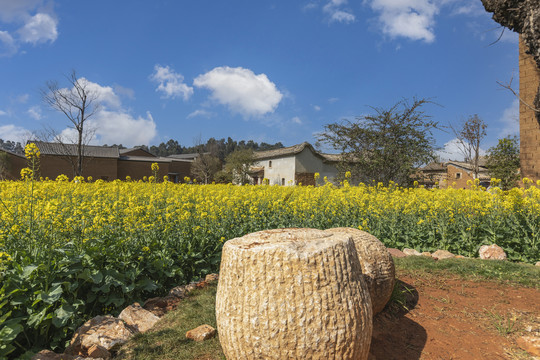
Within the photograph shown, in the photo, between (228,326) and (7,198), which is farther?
(7,198)

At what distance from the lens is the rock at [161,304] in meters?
3.79

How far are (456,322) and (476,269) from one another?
6.47 ft

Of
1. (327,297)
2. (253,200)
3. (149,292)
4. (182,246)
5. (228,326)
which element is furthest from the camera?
(253,200)

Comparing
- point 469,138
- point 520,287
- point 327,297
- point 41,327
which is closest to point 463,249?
point 520,287

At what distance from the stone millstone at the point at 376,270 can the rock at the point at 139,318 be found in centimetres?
220

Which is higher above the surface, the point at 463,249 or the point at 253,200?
the point at 253,200

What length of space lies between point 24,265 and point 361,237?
367cm

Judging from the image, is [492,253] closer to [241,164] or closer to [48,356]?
[48,356]

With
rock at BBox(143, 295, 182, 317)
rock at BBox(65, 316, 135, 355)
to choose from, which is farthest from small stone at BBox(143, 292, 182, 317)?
rock at BBox(65, 316, 135, 355)

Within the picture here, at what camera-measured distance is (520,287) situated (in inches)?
167

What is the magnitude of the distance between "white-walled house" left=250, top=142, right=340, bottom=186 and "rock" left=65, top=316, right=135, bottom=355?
22.4m

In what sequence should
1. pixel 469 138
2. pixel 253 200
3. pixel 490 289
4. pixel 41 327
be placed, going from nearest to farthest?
1. pixel 41 327
2. pixel 490 289
3. pixel 253 200
4. pixel 469 138

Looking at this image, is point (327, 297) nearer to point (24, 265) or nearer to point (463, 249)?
point (24, 265)

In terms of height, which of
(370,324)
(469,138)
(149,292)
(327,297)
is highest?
(469,138)
